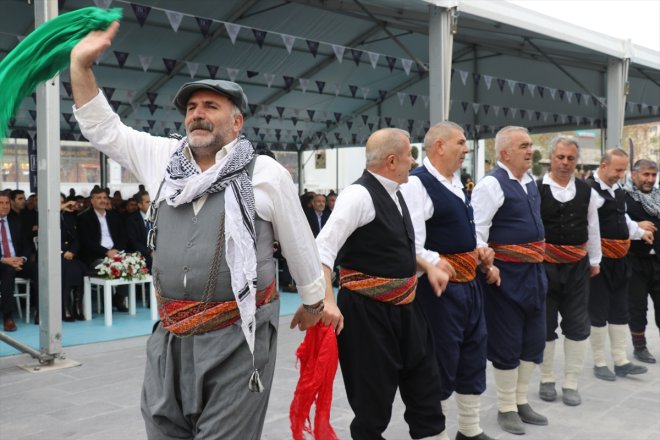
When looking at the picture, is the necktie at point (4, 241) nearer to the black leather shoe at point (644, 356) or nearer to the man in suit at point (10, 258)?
the man in suit at point (10, 258)

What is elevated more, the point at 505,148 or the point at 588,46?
the point at 588,46

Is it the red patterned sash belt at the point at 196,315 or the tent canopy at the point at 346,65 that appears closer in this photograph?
the red patterned sash belt at the point at 196,315

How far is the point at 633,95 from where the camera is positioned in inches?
634

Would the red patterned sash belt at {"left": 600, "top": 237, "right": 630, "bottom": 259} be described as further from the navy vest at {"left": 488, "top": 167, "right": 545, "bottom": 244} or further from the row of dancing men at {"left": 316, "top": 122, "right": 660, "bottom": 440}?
the navy vest at {"left": 488, "top": 167, "right": 545, "bottom": 244}

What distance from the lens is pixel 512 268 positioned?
170 inches

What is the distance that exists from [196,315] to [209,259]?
0.64 feet

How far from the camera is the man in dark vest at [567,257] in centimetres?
484

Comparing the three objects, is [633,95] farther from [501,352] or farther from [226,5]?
[501,352]

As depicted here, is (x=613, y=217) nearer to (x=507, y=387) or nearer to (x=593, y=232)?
(x=593, y=232)

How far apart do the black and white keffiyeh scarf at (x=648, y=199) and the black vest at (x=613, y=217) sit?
1.65 ft

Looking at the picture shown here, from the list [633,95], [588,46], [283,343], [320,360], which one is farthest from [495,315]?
[633,95]

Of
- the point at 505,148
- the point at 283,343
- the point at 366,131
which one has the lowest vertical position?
the point at 283,343

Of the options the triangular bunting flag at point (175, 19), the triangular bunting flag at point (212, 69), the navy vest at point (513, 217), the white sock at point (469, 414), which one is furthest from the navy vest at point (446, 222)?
the triangular bunting flag at point (212, 69)

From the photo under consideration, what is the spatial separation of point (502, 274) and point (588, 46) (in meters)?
7.46
